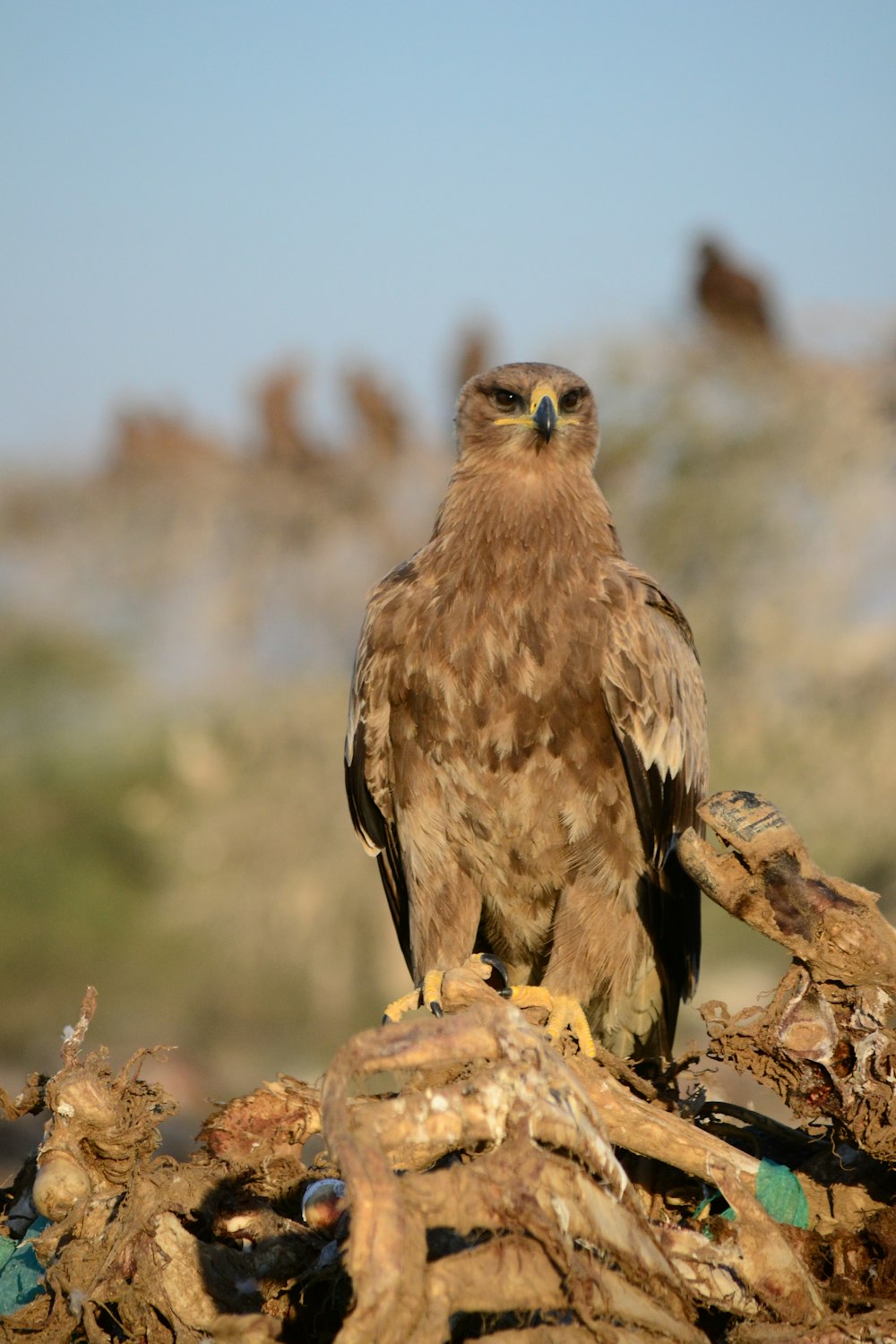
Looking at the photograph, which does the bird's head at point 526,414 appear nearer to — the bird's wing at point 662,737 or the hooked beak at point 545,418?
the hooked beak at point 545,418

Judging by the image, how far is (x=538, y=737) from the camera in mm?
4465

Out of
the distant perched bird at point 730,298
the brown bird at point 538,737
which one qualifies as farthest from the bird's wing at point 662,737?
the distant perched bird at point 730,298

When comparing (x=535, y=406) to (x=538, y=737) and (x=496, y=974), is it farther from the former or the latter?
(x=496, y=974)

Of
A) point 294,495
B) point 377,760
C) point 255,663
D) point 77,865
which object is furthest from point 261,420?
point 377,760

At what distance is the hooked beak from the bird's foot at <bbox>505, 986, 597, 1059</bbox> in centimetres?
193

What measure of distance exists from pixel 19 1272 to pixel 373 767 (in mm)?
2098

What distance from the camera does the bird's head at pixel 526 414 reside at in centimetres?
494

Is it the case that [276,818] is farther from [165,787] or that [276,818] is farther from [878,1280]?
[878,1280]

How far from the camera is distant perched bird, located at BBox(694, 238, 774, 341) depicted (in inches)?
536

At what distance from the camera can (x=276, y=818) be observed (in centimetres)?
1362

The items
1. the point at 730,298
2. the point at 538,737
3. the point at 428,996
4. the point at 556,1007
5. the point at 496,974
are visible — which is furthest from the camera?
the point at 730,298

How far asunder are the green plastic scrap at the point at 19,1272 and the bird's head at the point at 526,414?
3034 mm

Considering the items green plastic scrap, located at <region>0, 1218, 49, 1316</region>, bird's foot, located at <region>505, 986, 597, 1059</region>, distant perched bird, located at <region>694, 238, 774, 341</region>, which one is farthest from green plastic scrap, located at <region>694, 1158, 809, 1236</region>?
distant perched bird, located at <region>694, 238, 774, 341</region>

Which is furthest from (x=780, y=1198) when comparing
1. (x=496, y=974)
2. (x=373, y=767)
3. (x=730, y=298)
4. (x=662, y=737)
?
(x=730, y=298)
